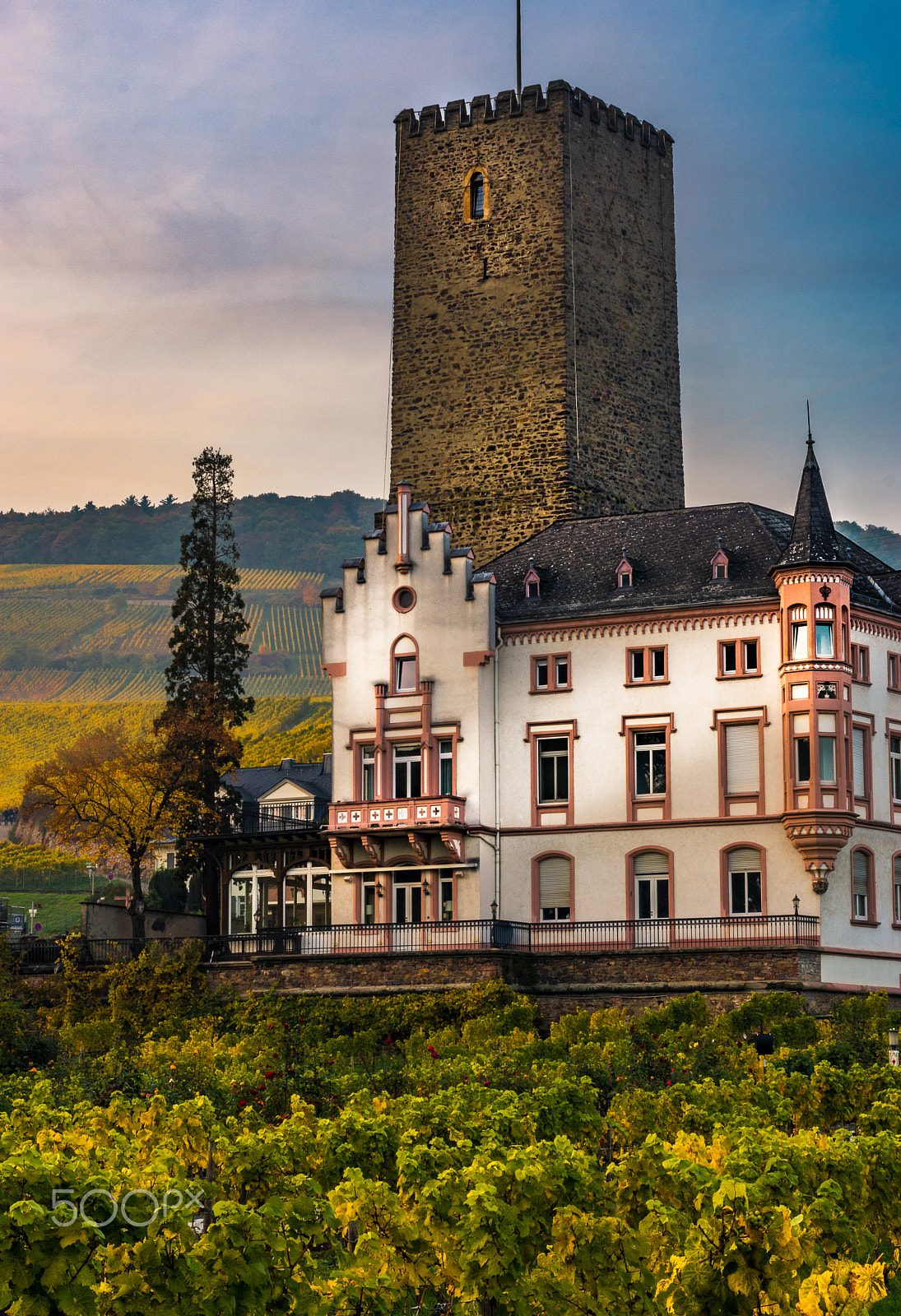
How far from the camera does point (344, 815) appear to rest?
175 ft

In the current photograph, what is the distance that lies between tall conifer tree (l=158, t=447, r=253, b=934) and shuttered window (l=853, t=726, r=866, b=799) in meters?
21.4

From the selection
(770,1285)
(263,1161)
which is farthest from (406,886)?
(770,1285)

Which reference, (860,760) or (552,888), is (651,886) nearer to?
(552,888)

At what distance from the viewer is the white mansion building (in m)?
49.5

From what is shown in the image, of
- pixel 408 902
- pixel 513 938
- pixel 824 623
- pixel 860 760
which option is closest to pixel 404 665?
A: pixel 408 902

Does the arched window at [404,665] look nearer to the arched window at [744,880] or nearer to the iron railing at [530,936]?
the iron railing at [530,936]

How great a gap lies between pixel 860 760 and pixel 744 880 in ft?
15.4

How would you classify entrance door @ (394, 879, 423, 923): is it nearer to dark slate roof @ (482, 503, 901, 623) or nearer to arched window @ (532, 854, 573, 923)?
arched window @ (532, 854, 573, 923)

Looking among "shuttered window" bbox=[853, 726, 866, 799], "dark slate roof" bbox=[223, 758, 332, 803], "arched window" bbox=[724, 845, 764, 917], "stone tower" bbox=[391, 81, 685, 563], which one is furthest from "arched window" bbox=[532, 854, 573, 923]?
"dark slate roof" bbox=[223, 758, 332, 803]

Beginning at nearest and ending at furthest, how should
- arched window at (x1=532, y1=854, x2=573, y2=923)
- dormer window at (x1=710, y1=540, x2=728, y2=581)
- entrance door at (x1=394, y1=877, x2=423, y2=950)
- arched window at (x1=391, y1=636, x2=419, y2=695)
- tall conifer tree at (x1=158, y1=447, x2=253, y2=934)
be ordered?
dormer window at (x1=710, y1=540, x2=728, y2=581)
arched window at (x1=532, y1=854, x2=573, y2=923)
entrance door at (x1=394, y1=877, x2=423, y2=950)
arched window at (x1=391, y1=636, x2=419, y2=695)
tall conifer tree at (x1=158, y1=447, x2=253, y2=934)

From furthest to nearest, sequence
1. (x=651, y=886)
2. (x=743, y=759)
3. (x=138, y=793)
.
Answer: (x=138, y=793), (x=651, y=886), (x=743, y=759)

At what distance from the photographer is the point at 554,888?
2067 inches

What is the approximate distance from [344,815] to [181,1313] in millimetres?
37662

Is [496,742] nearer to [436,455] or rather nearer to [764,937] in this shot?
[764,937]
